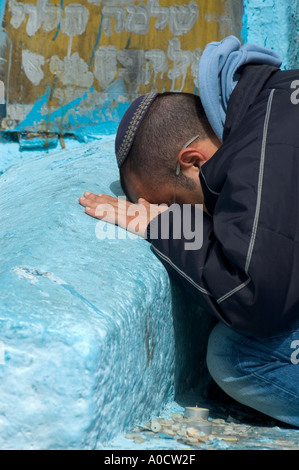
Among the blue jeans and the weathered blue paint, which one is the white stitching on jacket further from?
the weathered blue paint

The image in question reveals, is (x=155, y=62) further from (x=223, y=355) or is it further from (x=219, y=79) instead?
(x=223, y=355)

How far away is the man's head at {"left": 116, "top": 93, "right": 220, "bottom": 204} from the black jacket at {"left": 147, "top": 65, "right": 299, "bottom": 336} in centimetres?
24

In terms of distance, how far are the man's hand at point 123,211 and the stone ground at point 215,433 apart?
55 cm

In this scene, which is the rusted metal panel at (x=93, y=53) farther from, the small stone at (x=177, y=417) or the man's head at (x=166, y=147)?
the small stone at (x=177, y=417)

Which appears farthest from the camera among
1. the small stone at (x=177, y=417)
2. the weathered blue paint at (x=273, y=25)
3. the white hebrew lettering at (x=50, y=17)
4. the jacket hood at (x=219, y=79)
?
the weathered blue paint at (x=273, y=25)

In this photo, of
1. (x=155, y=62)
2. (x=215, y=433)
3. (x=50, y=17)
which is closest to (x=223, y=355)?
(x=215, y=433)

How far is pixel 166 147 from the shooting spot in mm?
1940

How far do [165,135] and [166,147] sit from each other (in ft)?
0.14

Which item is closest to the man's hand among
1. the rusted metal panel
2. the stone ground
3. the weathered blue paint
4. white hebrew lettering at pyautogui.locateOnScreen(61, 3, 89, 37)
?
the stone ground

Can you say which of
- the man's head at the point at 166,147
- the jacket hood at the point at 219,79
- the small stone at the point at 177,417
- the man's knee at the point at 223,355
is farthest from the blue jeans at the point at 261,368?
the jacket hood at the point at 219,79

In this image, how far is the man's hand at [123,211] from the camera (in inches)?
73.7
